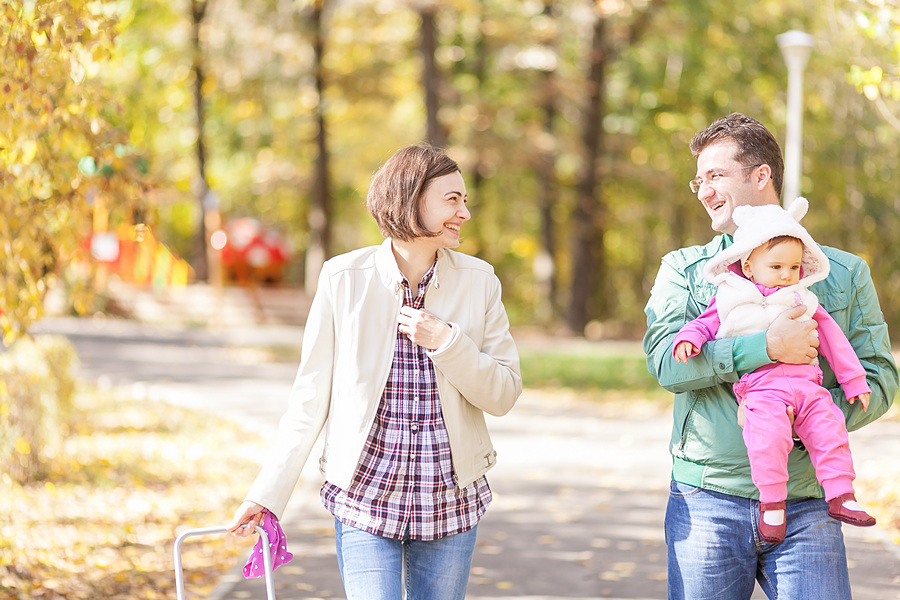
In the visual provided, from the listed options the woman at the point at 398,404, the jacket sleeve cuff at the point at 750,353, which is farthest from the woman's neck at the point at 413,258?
the jacket sleeve cuff at the point at 750,353

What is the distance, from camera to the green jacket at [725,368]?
9.14 ft

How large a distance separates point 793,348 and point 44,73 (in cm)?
393

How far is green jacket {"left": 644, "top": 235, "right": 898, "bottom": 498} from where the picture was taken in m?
2.79

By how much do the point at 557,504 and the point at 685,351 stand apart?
554 centimetres

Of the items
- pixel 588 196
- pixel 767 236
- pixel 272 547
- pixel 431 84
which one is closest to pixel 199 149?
pixel 431 84

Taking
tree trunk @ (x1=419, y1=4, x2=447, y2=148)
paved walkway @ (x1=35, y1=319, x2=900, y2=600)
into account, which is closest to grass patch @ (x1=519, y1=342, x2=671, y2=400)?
paved walkway @ (x1=35, y1=319, x2=900, y2=600)

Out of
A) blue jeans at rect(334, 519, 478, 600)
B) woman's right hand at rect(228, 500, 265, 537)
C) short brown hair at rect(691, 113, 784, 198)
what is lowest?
blue jeans at rect(334, 519, 478, 600)

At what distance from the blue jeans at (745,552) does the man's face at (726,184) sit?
811 mm

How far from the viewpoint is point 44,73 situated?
4.97 meters

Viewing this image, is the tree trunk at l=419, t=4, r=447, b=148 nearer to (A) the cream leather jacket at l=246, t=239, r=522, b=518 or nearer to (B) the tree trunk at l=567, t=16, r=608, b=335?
(B) the tree trunk at l=567, t=16, r=608, b=335

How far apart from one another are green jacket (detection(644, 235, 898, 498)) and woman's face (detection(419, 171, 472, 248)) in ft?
2.12

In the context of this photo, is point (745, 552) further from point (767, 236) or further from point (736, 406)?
point (767, 236)

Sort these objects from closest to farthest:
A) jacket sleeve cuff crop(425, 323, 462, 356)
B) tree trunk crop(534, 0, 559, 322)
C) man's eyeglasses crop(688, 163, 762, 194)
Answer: man's eyeglasses crop(688, 163, 762, 194)
jacket sleeve cuff crop(425, 323, 462, 356)
tree trunk crop(534, 0, 559, 322)

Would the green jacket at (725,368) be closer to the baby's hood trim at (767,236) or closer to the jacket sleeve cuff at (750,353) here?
the jacket sleeve cuff at (750,353)
